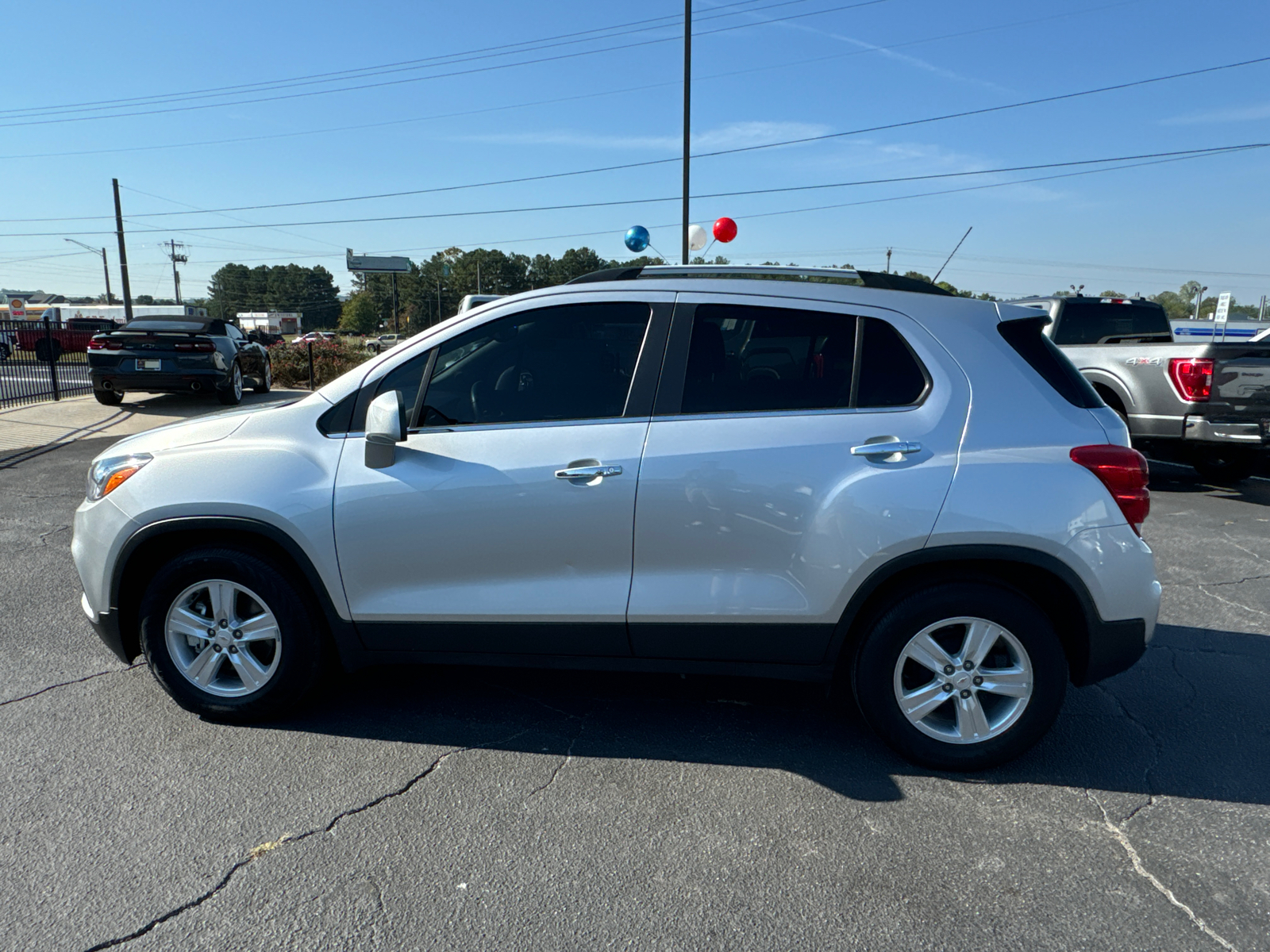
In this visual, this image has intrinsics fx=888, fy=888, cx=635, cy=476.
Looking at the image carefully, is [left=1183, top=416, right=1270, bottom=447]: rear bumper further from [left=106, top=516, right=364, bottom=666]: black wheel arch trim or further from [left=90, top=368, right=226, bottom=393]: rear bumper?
[left=90, top=368, right=226, bottom=393]: rear bumper

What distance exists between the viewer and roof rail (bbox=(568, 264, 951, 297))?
140 inches

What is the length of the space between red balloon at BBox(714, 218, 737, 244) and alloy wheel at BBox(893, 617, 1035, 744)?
51.7ft

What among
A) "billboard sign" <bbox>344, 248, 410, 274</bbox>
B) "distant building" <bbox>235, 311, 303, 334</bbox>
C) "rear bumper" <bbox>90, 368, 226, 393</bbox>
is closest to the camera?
"rear bumper" <bbox>90, 368, 226, 393</bbox>

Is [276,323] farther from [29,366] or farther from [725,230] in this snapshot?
[725,230]

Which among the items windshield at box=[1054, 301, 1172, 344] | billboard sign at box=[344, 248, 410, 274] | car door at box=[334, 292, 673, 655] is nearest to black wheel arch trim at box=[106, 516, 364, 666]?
car door at box=[334, 292, 673, 655]

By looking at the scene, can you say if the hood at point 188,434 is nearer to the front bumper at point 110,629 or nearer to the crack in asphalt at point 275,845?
the front bumper at point 110,629

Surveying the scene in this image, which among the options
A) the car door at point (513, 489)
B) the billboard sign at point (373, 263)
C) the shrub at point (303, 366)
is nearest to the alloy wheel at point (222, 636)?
the car door at point (513, 489)

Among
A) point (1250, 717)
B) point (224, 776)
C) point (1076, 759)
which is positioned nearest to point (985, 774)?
point (1076, 759)

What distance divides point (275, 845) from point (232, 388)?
45.0ft

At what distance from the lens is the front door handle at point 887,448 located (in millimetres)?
3172

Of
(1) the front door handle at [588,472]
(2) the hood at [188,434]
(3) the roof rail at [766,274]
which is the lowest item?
(1) the front door handle at [588,472]

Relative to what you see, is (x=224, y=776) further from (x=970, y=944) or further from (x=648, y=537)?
(x=970, y=944)

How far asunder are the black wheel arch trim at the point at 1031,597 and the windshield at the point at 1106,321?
8.12m

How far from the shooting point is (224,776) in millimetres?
3262
